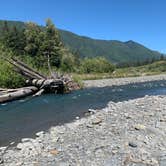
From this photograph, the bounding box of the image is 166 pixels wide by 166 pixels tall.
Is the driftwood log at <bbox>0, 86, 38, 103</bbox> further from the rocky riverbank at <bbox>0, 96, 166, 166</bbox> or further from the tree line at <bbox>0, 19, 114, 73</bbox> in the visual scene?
the tree line at <bbox>0, 19, 114, 73</bbox>

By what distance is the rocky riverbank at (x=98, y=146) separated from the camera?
9.52 m

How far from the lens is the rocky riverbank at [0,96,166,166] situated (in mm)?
9516

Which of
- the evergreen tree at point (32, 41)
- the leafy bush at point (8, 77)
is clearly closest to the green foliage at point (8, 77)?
the leafy bush at point (8, 77)

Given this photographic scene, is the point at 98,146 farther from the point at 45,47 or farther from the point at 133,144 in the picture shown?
the point at 45,47

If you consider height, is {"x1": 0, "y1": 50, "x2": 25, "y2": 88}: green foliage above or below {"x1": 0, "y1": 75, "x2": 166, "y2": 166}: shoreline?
above

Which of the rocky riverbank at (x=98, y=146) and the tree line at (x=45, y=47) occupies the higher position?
the tree line at (x=45, y=47)

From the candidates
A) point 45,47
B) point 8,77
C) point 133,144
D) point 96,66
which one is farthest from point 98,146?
point 96,66

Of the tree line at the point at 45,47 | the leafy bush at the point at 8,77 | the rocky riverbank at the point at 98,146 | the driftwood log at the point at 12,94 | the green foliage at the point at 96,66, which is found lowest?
the rocky riverbank at the point at 98,146

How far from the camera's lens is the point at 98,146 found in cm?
1092

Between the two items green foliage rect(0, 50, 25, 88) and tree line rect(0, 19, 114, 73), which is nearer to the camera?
green foliage rect(0, 50, 25, 88)

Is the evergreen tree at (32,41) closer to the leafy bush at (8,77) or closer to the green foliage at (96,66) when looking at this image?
the green foliage at (96,66)

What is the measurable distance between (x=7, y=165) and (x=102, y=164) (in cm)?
306

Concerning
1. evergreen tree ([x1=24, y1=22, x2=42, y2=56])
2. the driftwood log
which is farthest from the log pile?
evergreen tree ([x1=24, y1=22, x2=42, y2=56])

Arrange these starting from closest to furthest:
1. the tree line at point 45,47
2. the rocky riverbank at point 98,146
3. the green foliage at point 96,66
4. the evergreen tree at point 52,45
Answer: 1. the rocky riverbank at point 98,146
2. the tree line at point 45,47
3. the evergreen tree at point 52,45
4. the green foliage at point 96,66
